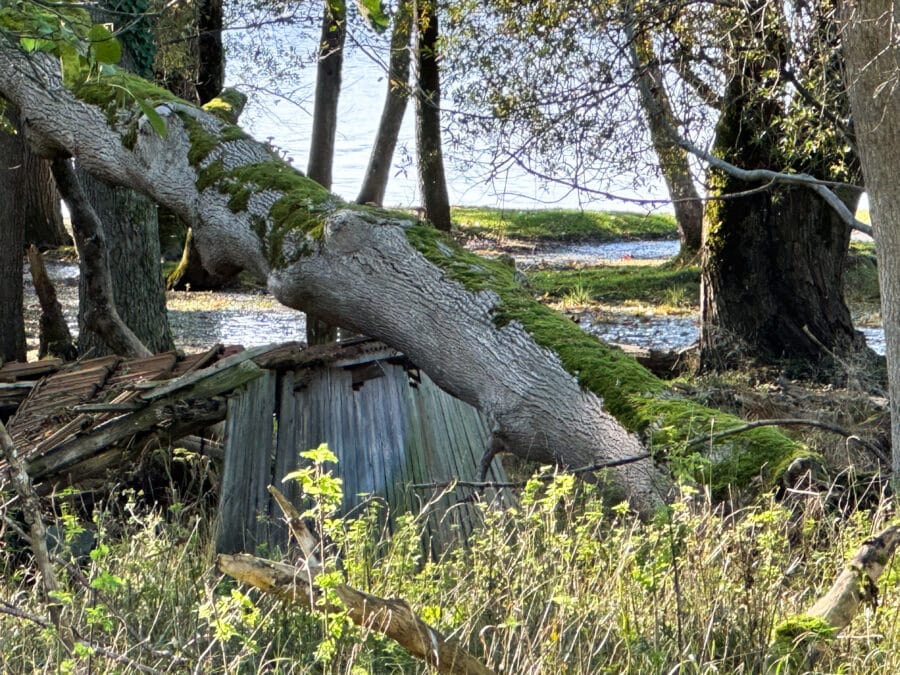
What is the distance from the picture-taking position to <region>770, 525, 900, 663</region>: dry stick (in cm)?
348

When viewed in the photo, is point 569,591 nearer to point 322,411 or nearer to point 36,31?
point 36,31

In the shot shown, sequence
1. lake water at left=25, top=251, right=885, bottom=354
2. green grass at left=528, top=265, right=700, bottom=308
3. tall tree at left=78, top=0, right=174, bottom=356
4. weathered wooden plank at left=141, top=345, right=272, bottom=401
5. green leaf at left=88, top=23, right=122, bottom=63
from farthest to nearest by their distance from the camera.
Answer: green grass at left=528, top=265, right=700, bottom=308 → lake water at left=25, top=251, right=885, bottom=354 → tall tree at left=78, top=0, right=174, bottom=356 → weathered wooden plank at left=141, top=345, right=272, bottom=401 → green leaf at left=88, top=23, right=122, bottom=63

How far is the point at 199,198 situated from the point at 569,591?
3.88 m

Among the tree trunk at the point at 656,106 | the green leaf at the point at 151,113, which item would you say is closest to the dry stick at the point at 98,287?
the tree trunk at the point at 656,106

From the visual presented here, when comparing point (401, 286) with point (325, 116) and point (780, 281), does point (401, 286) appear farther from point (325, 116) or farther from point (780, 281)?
point (325, 116)

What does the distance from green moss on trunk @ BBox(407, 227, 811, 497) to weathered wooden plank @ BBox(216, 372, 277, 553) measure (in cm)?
164

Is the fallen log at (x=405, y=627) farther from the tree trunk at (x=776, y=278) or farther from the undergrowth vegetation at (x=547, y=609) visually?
the tree trunk at (x=776, y=278)

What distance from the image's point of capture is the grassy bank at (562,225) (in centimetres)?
2612

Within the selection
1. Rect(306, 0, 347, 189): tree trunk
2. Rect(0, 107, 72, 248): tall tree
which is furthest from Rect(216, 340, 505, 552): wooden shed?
Rect(0, 107, 72, 248): tall tree

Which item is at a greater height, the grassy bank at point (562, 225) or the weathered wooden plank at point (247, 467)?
the grassy bank at point (562, 225)

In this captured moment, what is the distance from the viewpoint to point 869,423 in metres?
8.59

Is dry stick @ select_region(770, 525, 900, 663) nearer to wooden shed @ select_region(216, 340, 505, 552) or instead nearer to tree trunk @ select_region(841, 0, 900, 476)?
tree trunk @ select_region(841, 0, 900, 476)

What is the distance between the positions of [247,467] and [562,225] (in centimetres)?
2185

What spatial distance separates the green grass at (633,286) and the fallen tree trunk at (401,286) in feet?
32.4
